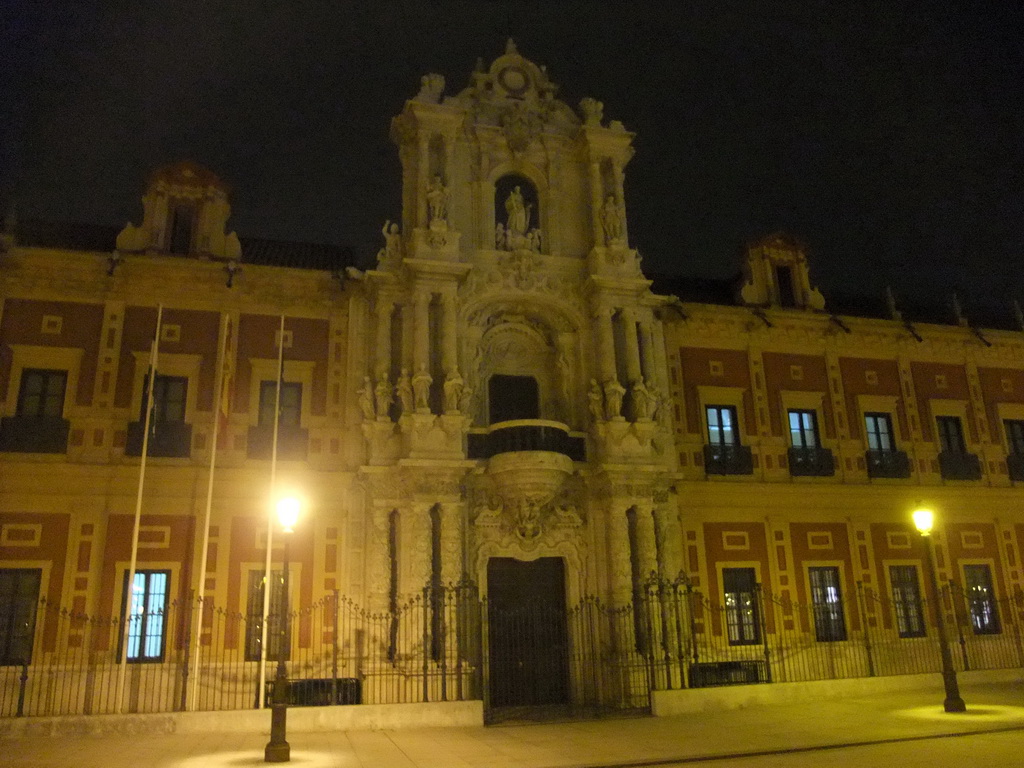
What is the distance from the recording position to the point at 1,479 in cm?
1695

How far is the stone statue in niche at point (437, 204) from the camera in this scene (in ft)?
65.0

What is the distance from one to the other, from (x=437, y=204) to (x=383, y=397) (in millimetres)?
4936

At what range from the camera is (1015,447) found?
24.7 meters

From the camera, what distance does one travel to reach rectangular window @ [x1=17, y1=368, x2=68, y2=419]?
698 inches

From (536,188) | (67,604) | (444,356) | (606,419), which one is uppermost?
(536,188)

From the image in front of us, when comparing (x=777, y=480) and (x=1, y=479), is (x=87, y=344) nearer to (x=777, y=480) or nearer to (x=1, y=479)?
(x=1, y=479)

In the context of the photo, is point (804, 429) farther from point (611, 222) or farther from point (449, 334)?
point (449, 334)

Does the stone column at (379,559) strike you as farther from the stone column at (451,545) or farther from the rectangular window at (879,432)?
the rectangular window at (879,432)

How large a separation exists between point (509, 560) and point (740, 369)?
8440mm

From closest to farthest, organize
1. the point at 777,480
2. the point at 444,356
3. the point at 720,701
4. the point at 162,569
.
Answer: the point at 720,701, the point at 162,569, the point at 444,356, the point at 777,480

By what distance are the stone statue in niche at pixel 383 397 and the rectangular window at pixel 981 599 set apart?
53.8 ft

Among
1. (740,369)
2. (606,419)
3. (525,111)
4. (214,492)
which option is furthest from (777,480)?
(214,492)

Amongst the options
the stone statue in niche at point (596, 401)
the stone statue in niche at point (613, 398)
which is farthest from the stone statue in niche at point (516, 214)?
the stone statue in niche at point (613, 398)

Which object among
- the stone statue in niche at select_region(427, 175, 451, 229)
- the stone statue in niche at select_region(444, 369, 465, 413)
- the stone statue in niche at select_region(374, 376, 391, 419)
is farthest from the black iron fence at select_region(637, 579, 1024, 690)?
the stone statue in niche at select_region(427, 175, 451, 229)
